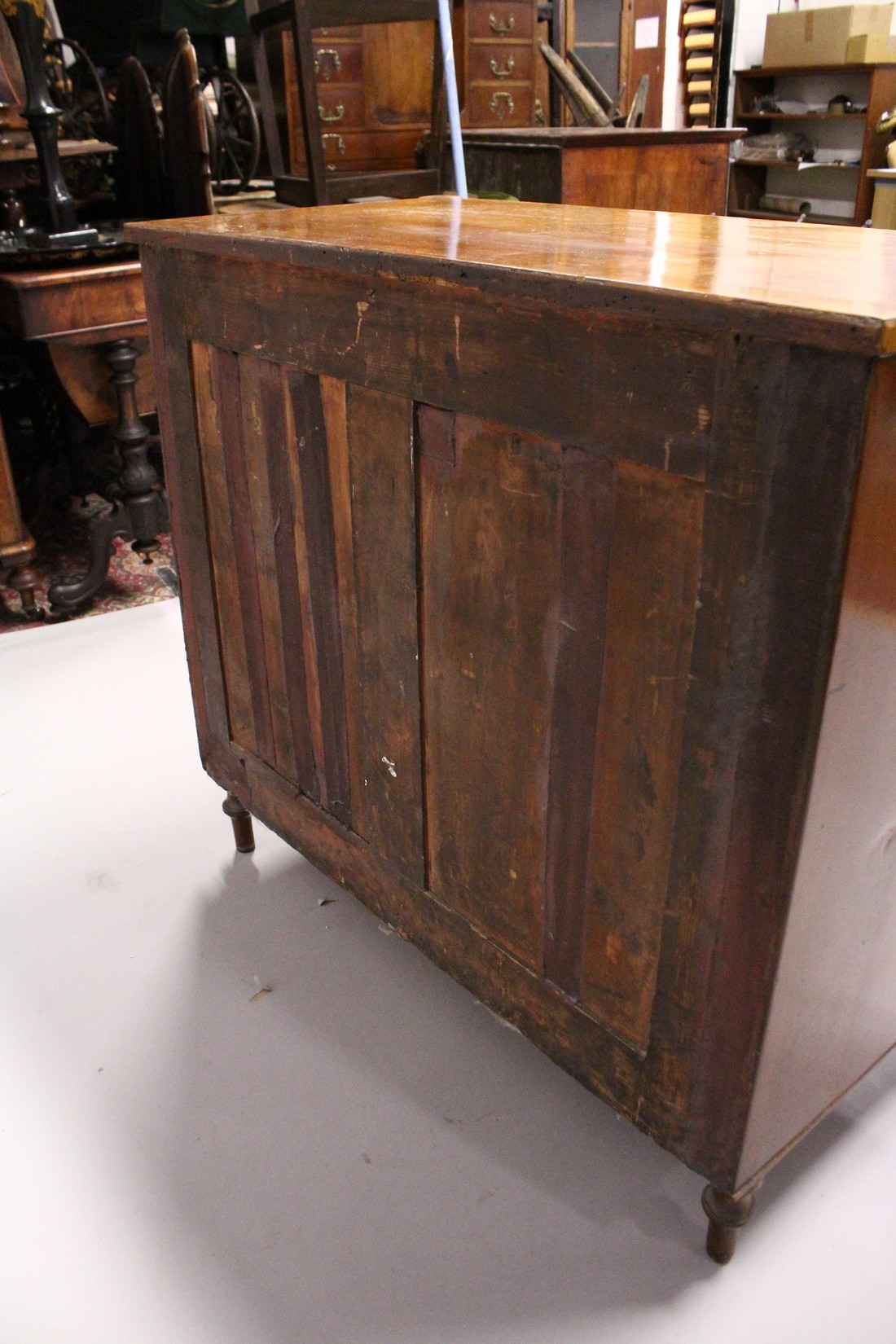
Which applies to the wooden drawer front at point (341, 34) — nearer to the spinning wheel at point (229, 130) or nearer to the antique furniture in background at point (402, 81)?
the antique furniture in background at point (402, 81)

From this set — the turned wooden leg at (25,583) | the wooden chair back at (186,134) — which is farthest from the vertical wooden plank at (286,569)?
the wooden chair back at (186,134)

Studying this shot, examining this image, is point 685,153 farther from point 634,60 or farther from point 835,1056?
point 835,1056

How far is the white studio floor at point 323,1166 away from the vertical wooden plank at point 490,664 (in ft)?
0.86

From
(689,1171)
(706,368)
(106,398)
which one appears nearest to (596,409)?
(706,368)

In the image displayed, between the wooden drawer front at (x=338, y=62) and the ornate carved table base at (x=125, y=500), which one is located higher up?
the wooden drawer front at (x=338, y=62)

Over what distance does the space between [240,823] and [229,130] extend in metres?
3.60

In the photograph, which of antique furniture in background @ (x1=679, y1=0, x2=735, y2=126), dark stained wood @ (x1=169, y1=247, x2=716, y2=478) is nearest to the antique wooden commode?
dark stained wood @ (x1=169, y1=247, x2=716, y2=478)

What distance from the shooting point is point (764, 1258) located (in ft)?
3.70

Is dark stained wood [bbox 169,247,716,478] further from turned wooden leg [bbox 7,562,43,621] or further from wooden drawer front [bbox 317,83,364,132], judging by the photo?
wooden drawer front [bbox 317,83,364,132]

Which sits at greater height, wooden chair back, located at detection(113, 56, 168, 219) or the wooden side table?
wooden chair back, located at detection(113, 56, 168, 219)

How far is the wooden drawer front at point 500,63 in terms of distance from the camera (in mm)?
5434

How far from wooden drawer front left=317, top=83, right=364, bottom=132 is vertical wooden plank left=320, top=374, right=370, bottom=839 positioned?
435cm

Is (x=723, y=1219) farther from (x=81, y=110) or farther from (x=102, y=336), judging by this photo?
(x=81, y=110)

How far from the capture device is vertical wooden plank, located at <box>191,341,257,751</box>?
4.79 feet
